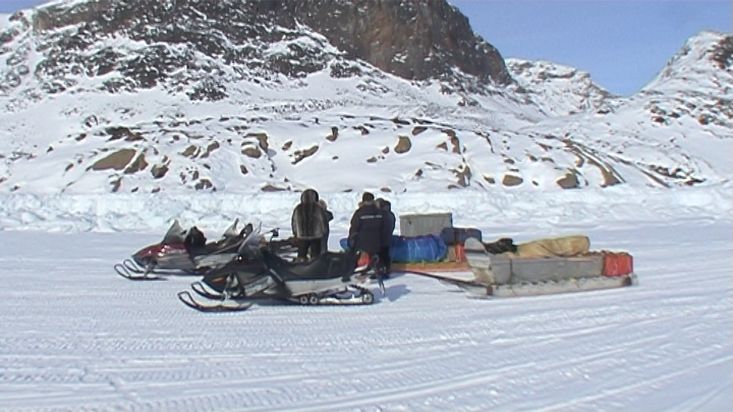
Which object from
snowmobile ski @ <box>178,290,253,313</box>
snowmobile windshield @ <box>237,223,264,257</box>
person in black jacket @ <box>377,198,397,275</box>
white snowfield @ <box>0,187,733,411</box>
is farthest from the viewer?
person in black jacket @ <box>377,198,397,275</box>

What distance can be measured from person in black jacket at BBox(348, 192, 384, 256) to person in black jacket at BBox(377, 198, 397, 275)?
6 cm

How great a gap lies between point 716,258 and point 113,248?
9.36 metres

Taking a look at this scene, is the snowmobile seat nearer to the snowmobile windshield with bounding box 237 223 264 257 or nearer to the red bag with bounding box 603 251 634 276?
the snowmobile windshield with bounding box 237 223 264 257

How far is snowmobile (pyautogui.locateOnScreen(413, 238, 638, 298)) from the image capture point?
804 cm

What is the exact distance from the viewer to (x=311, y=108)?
62.8 m

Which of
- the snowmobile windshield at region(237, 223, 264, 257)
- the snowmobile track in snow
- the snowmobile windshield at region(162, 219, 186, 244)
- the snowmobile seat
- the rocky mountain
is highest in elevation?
the rocky mountain

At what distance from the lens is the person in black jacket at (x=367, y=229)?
9.29 metres

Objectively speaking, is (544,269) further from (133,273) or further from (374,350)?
(133,273)

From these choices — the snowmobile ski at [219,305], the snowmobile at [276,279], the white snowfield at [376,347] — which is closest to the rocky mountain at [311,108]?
the white snowfield at [376,347]

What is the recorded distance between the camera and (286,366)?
5219 millimetres

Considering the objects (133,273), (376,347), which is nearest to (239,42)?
(133,273)

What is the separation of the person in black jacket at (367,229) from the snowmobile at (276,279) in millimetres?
1568

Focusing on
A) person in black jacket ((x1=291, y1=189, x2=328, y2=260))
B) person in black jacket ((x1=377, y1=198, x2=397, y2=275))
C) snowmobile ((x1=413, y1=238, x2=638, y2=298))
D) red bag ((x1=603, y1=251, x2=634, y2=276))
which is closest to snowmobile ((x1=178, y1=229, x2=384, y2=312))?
snowmobile ((x1=413, y1=238, x2=638, y2=298))

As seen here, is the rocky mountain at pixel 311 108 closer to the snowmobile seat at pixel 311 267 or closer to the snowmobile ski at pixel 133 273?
the snowmobile ski at pixel 133 273
